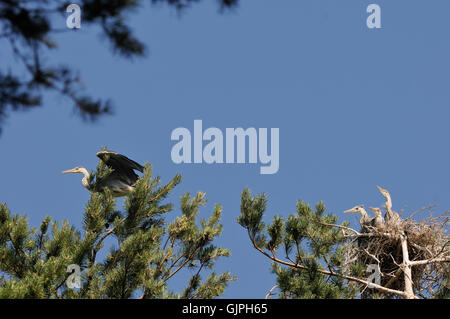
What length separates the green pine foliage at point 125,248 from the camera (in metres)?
5.82

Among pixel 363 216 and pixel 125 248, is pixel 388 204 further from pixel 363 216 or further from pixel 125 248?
pixel 125 248

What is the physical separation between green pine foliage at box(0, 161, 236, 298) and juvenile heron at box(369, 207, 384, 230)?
190 centimetres

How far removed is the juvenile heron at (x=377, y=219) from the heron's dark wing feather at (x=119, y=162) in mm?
2825

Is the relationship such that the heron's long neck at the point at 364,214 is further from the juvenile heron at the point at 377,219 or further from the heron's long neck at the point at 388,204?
the heron's long neck at the point at 388,204

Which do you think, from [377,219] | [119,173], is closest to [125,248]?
[119,173]

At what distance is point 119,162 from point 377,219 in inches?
124

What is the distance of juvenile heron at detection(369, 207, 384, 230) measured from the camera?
7.23m

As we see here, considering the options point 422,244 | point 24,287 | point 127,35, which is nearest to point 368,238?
point 422,244

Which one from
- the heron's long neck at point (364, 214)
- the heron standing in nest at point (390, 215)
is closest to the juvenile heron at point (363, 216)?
the heron's long neck at point (364, 214)

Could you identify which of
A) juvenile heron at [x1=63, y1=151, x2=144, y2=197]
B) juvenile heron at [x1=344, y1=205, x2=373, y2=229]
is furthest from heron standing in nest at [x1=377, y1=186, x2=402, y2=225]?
juvenile heron at [x1=63, y1=151, x2=144, y2=197]

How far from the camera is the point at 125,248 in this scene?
19.6 feet

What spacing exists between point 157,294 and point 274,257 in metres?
1.15
